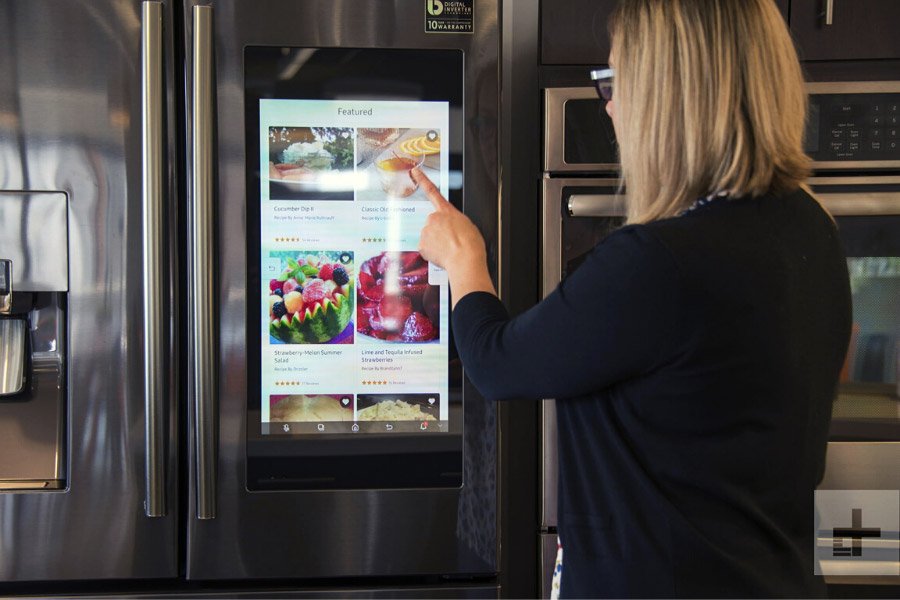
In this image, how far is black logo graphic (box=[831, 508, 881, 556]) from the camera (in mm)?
1526

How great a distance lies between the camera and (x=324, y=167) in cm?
138

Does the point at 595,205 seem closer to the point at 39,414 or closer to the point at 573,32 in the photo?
the point at 573,32

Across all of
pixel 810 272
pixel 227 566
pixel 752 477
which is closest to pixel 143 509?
pixel 227 566

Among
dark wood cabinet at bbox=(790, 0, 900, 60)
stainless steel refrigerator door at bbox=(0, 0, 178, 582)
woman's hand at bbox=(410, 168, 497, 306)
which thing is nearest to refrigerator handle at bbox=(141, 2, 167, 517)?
stainless steel refrigerator door at bbox=(0, 0, 178, 582)

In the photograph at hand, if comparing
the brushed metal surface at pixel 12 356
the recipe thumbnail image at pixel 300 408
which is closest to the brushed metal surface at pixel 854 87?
the recipe thumbnail image at pixel 300 408

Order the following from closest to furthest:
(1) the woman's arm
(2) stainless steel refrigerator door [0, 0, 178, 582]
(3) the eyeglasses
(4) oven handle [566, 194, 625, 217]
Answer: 1. (1) the woman's arm
2. (3) the eyeglasses
3. (2) stainless steel refrigerator door [0, 0, 178, 582]
4. (4) oven handle [566, 194, 625, 217]

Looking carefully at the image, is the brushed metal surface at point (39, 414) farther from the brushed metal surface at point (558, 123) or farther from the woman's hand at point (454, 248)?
the brushed metal surface at point (558, 123)

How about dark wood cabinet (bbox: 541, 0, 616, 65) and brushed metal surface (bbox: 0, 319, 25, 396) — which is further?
dark wood cabinet (bbox: 541, 0, 616, 65)

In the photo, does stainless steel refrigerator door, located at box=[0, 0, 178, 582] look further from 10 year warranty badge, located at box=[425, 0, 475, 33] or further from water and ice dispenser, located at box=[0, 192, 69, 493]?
10 year warranty badge, located at box=[425, 0, 475, 33]

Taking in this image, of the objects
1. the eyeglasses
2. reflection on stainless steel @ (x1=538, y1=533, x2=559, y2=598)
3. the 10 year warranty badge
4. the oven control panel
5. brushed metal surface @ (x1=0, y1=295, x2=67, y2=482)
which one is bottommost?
reflection on stainless steel @ (x1=538, y1=533, x2=559, y2=598)

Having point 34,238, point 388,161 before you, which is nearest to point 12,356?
point 34,238

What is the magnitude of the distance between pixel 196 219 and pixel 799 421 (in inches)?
37.0

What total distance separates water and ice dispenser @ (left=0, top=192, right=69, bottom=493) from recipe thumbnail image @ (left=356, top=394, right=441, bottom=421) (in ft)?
1.62

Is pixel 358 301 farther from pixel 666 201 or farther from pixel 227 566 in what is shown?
pixel 666 201
